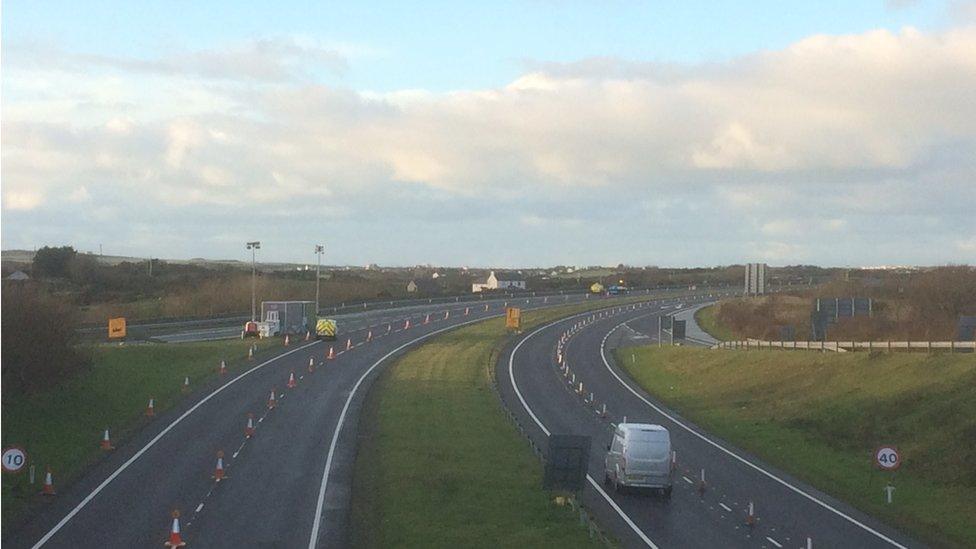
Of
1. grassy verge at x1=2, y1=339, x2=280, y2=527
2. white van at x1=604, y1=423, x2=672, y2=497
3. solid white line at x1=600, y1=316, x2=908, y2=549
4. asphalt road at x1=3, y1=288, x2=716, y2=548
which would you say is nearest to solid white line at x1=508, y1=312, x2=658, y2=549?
white van at x1=604, y1=423, x2=672, y2=497

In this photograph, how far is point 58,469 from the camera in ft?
116

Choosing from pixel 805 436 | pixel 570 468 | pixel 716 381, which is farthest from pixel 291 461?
pixel 716 381

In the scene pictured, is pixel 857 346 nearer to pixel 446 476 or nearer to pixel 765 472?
pixel 765 472

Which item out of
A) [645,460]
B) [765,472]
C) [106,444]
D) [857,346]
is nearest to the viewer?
[645,460]

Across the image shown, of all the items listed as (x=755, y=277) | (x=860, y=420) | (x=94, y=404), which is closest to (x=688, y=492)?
(x=860, y=420)

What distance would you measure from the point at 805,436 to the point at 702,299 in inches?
4182

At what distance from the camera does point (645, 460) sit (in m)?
33.2

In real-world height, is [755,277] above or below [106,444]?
above

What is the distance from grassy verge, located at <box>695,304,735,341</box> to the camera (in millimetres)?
99519

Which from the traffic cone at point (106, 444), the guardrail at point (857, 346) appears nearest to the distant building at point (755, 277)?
the guardrail at point (857, 346)

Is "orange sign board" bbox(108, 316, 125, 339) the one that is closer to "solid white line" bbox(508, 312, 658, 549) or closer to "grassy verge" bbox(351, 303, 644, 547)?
"grassy verge" bbox(351, 303, 644, 547)

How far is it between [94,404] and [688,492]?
89.6 feet

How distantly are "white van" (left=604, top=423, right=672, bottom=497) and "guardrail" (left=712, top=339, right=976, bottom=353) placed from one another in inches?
875

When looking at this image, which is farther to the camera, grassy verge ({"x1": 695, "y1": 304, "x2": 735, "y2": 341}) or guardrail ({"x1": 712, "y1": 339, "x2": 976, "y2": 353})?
grassy verge ({"x1": 695, "y1": 304, "x2": 735, "y2": 341})
